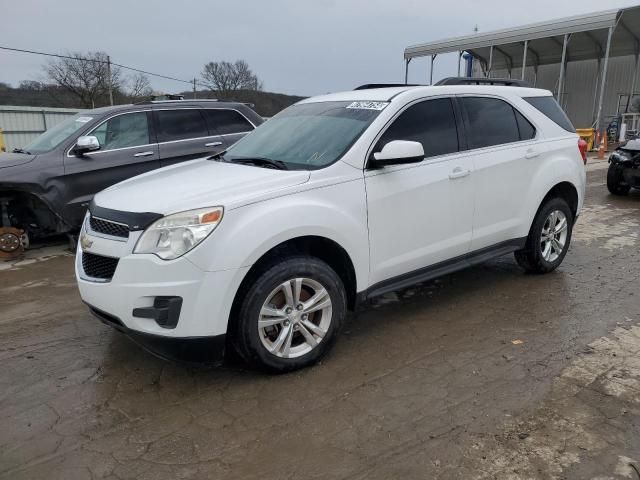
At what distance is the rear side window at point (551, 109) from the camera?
16.7ft

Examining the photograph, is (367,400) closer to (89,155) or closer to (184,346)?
(184,346)

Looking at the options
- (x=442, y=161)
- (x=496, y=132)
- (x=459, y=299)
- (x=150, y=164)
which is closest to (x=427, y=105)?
(x=442, y=161)

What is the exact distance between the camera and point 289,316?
3.30m

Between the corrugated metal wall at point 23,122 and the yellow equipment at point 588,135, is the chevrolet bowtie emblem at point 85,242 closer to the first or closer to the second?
the corrugated metal wall at point 23,122

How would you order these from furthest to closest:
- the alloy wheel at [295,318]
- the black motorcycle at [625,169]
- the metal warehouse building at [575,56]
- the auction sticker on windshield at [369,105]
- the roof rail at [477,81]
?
the metal warehouse building at [575,56]
the black motorcycle at [625,169]
the roof rail at [477,81]
the auction sticker on windshield at [369,105]
the alloy wheel at [295,318]

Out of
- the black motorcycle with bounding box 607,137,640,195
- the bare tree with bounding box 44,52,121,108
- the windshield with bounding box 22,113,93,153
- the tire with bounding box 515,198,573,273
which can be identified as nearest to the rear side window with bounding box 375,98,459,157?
the tire with bounding box 515,198,573,273

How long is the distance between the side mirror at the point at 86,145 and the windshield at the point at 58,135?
329mm

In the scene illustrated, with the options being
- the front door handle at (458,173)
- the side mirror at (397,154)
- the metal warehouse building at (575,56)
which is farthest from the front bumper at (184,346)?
the metal warehouse building at (575,56)

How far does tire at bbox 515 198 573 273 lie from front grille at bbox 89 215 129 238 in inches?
146

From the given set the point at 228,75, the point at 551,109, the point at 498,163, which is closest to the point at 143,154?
the point at 498,163

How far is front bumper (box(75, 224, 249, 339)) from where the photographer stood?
2920mm

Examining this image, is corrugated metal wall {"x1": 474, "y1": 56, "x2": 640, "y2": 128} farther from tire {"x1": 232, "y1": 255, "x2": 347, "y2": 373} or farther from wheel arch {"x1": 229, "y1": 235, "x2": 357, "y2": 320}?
tire {"x1": 232, "y1": 255, "x2": 347, "y2": 373}

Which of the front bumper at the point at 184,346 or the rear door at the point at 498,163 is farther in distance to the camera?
the rear door at the point at 498,163

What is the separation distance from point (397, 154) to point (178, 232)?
61.6 inches
